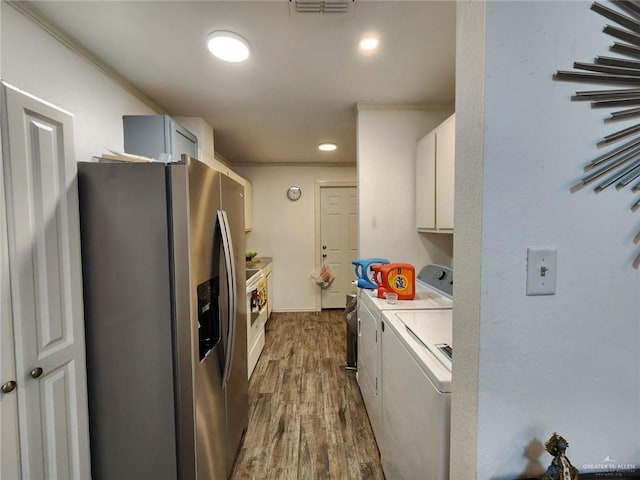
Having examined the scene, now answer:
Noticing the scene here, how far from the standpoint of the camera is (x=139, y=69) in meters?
1.79

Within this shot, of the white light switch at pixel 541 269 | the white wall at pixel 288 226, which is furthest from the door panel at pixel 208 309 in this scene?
the white wall at pixel 288 226

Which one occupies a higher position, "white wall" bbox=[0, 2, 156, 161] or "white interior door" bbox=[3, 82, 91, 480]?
"white wall" bbox=[0, 2, 156, 161]

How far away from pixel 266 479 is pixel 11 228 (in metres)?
1.71

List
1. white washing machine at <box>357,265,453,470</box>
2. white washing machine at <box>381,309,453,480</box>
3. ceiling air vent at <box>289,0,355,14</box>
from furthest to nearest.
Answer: white washing machine at <box>357,265,453,470</box> < ceiling air vent at <box>289,0,355,14</box> < white washing machine at <box>381,309,453,480</box>

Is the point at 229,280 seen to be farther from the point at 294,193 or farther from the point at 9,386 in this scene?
the point at 294,193

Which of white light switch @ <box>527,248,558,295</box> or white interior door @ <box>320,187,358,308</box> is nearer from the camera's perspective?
white light switch @ <box>527,248,558,295</box>

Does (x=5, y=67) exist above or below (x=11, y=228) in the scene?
above

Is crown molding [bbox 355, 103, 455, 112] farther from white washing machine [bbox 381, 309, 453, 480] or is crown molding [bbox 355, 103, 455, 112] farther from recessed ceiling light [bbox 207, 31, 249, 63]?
white washing machine [bbox 381, 309, 453, 480]

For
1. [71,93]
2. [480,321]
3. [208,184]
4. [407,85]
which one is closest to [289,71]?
[407,85]

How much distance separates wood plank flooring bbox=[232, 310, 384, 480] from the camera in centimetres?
166

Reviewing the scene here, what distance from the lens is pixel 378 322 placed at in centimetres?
167

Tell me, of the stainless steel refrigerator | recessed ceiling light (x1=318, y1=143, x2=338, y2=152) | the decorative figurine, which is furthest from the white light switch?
recessed ceiling light (x1=318, y1=143, x2=338, y2=152)

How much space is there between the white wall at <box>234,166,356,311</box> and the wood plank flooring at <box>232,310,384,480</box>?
137cm

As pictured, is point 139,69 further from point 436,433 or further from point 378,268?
point 436,433
